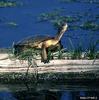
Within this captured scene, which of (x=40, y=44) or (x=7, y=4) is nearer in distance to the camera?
(x=40, y=44)

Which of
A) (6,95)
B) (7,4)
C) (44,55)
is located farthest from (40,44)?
(7,4)

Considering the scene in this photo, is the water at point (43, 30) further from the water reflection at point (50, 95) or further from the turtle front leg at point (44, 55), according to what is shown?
the turtle front leg at point (44, 55)

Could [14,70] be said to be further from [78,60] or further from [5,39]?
[5,39]

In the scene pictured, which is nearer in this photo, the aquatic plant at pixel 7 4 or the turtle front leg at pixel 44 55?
the turtle front leg at pixel 44 55

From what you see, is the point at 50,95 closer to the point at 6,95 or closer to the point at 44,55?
the point at 6,95

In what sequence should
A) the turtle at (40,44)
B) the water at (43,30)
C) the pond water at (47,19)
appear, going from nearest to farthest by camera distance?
the water at (43,30)
the turtle at (40,44)
the pond water at (47,19)

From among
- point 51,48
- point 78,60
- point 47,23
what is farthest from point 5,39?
point 78,60

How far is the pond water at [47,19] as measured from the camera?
13.7 meters

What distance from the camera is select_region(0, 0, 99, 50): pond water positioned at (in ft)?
45.0

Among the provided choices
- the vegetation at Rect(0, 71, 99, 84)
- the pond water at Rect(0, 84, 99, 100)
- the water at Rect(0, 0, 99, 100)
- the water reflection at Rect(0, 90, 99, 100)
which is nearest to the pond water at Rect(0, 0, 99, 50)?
the water at Rect(0, 0, 99, 100)

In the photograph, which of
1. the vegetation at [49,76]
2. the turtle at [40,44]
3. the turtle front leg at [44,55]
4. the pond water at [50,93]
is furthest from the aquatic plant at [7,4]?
the pond water at [50,93]

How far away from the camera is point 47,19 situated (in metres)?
16.9

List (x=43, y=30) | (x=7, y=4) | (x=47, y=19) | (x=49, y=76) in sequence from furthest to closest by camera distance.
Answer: (x=7, y=4) < (x=47, y=19) < (x=43, y=30) < (x=49, y=76)

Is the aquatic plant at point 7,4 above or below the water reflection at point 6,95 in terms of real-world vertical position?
below
